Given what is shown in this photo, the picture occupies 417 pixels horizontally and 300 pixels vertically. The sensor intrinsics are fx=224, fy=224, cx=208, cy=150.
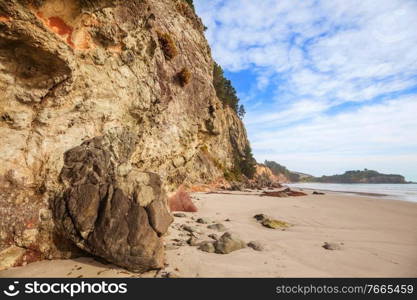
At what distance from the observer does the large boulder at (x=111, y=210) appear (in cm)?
472

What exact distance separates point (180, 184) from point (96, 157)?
7936 mm

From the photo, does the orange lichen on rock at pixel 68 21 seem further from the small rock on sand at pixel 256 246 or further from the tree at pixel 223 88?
the tree at pixel 223 88

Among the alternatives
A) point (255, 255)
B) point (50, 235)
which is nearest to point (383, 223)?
point (255, 255)

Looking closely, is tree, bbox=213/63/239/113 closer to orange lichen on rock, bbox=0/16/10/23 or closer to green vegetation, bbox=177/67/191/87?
green vegetation, bbox=177/67/191/87

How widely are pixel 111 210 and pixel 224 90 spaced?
5193 centimetres

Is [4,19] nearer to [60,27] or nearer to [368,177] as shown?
[60,27]

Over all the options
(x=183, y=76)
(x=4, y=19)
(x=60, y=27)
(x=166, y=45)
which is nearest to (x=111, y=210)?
(x=4, y=19)

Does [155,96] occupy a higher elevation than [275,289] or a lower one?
higher

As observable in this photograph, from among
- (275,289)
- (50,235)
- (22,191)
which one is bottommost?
(275,289)

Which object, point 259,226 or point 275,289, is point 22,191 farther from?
point 259,226

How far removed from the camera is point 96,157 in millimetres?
5781

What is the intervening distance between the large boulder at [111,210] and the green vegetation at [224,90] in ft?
138

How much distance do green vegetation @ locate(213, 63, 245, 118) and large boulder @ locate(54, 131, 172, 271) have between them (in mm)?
42148

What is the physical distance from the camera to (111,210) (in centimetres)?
504
